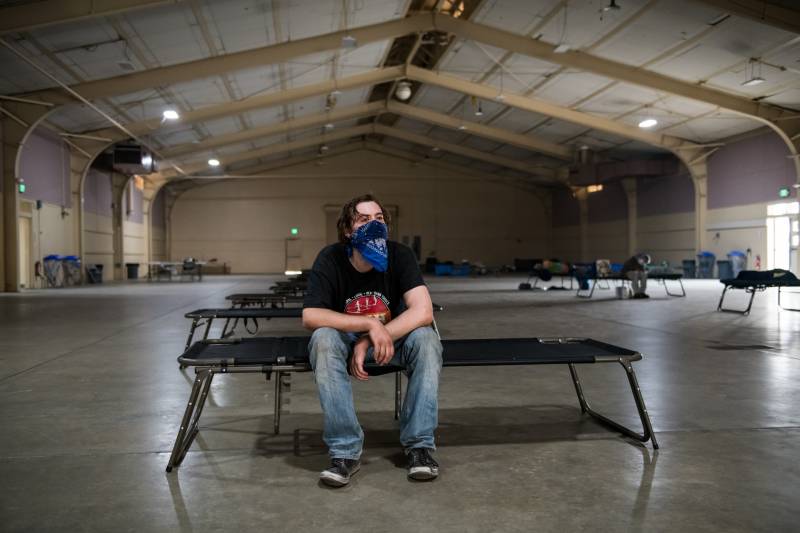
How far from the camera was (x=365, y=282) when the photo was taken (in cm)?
247

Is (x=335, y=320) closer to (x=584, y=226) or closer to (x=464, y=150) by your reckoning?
(x=464, y=150)

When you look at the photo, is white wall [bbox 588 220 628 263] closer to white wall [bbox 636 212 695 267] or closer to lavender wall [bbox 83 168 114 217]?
white wall [bbox 636 212 695 267]

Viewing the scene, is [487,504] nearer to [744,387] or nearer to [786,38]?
[744,387]

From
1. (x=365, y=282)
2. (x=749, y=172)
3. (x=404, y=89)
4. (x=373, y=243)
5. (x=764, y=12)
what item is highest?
(x=404, y=89)

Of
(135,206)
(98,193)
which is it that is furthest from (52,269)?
(135,206)

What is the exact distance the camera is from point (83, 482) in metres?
2.02

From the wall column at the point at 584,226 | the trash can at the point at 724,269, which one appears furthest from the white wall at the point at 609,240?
the trash can at the point at 724,269

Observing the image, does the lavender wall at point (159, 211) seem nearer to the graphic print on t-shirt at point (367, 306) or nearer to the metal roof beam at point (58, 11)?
the metal roof beam at point (58, 11)

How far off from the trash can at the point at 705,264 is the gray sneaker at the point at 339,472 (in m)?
20.2

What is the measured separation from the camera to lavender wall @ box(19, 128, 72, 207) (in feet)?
49.2

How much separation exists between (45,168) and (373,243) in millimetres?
16824

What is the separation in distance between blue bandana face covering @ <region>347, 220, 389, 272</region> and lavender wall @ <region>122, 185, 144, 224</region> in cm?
2192

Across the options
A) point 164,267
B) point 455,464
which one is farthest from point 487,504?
point 164,267

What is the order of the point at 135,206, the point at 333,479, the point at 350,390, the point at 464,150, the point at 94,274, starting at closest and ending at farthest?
the point at 333,479 < the point at 350,390 < the point at 94,274 < the point at 135,206 < the point at 464,150
